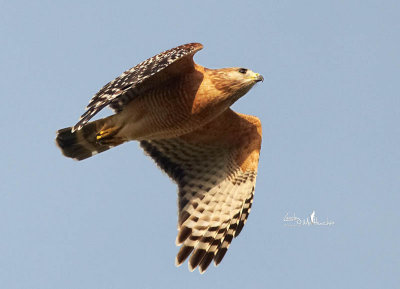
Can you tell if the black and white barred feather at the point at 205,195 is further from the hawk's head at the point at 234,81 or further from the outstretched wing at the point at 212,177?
the hawk's head at the point at 234,81

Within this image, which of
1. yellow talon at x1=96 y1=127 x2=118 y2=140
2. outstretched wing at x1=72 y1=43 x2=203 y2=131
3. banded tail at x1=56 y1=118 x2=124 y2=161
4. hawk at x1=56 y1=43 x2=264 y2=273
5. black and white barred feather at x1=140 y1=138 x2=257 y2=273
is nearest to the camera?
outstretched wing at x1=72 y1=43 x2=203 y2=131

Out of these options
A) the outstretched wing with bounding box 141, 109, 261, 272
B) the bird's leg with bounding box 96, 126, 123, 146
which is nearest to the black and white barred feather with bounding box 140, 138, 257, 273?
the outstretched wing with bounding box 141, 109, 261, 272

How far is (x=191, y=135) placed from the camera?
46.5ft

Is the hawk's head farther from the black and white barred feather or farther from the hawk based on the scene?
the black and white barred feather

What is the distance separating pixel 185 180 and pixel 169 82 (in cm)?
225

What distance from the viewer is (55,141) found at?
13891 millimetres

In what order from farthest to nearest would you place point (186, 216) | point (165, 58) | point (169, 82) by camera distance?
point (186, 216) → point (169, 82) → point (165, 58)

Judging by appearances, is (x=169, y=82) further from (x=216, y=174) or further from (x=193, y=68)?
(x=216, y=174)

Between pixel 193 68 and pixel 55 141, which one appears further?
pixel 55 141

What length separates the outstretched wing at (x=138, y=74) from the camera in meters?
11.3

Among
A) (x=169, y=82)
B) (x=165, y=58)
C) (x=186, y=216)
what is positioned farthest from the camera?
(x=186, y=216)

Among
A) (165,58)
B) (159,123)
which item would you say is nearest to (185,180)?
(159,123)

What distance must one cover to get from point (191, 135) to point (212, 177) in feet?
2.87

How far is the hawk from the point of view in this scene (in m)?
12.5
